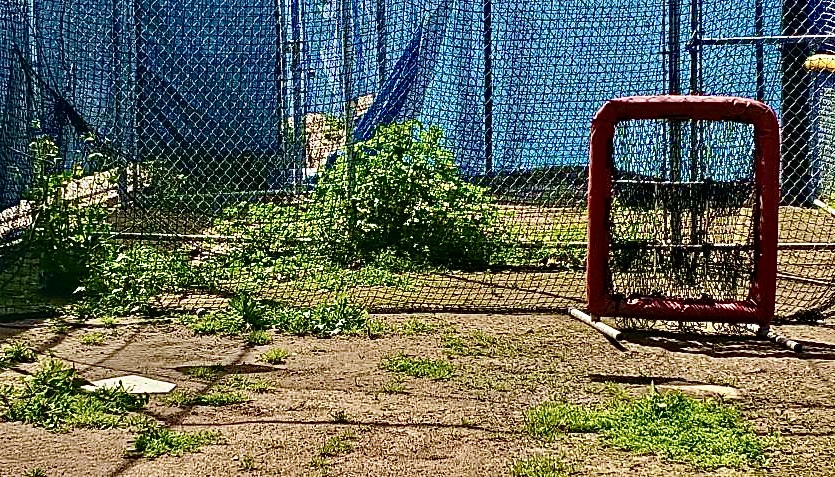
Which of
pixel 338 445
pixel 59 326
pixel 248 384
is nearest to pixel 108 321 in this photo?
pixel 59 326

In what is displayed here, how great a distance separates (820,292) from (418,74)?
3.65 meters

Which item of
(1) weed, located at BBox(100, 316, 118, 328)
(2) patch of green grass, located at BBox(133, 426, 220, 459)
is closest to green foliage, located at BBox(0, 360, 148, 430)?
(2) patch of green grass, located at BBox(133, 426, 220, 459)

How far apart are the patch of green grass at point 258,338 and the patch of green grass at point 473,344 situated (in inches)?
41.7

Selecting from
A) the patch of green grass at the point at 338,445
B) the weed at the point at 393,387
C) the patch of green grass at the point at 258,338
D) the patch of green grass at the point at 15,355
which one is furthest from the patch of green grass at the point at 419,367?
the patch of green grass at the point at 15,355

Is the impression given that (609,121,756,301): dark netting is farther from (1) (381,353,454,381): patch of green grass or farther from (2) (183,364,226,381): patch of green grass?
(2) (183,364,226,381): patch of green grass

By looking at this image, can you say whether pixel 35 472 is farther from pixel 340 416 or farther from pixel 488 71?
pixel 488 71

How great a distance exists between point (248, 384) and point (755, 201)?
10.3ft

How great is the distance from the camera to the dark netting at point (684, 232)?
641cm

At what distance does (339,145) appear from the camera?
10094 millimetres

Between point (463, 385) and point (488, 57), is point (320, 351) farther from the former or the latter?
point (488, 57)

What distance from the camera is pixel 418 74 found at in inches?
359

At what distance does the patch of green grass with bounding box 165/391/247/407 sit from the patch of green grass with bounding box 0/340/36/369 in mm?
1168

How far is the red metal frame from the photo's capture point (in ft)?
20.4

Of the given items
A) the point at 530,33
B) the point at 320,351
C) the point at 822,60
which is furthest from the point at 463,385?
the point at 530,33
